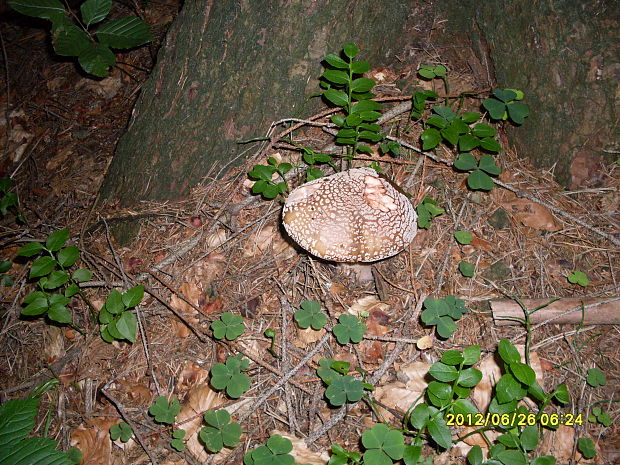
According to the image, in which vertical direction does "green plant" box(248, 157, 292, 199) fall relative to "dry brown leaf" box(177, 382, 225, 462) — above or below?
above

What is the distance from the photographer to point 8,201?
12.7ft

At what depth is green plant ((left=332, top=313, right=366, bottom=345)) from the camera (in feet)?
9.22

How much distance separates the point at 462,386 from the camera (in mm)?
2455

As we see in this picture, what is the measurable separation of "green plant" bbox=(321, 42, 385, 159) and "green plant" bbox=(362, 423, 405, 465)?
2012mm

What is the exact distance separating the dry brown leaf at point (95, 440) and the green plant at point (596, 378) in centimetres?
321

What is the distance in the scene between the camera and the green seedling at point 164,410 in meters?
2.73

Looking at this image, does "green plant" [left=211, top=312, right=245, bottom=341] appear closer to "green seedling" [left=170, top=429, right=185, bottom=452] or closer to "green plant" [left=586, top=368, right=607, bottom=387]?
"green seedling" [left=170, top=429, right=185, bottom=452]

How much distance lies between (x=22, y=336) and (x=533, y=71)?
4.66 m

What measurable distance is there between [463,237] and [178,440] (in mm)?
2516

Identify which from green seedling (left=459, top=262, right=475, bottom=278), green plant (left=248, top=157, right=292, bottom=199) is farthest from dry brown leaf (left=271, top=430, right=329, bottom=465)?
green plant (left=248, top=157, right=292, bottom=199)

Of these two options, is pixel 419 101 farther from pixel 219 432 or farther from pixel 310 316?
pixel 219 432

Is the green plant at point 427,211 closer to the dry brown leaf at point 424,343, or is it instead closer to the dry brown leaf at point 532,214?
the dry brown leaf at point 532,214

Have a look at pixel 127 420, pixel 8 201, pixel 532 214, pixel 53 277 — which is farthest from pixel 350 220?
pixel 8 201

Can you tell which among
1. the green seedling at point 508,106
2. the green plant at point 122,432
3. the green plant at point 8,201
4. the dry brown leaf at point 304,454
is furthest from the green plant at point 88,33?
the dry brown leaf at point 304,454
